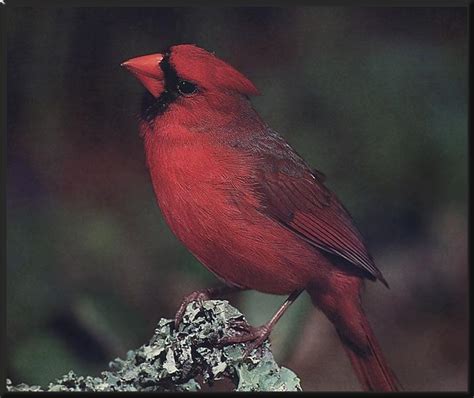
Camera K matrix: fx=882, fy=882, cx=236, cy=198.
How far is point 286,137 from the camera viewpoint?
2.93 metres

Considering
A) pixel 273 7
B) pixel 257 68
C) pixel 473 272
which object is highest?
pixel 273 7

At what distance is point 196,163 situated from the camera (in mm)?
2740

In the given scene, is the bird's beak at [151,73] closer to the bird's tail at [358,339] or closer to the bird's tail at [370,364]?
the bird's tail at [358,339]

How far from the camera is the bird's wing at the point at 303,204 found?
9.18ft

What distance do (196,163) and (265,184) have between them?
0.76ft

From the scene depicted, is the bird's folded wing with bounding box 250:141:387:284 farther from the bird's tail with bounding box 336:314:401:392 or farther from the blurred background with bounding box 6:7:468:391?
the bird's tail with bounding box 336:314:401:392

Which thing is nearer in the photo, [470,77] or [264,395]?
[264,395]

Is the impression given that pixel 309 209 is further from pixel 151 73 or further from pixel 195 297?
pixel 151 73

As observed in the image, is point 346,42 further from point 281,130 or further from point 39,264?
point 39,264

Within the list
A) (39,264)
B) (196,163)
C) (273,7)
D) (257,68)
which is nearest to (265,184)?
(196,163)

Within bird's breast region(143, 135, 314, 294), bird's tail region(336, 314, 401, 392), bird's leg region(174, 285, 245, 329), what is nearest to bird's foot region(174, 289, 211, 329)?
bird's leg region(174, 285, 245, 329)

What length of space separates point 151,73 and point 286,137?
0.49m

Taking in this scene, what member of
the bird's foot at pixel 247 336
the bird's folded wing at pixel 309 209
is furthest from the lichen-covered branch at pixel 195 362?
the bird's folded wing at pixel 309 209

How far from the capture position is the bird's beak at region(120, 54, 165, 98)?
281cm
